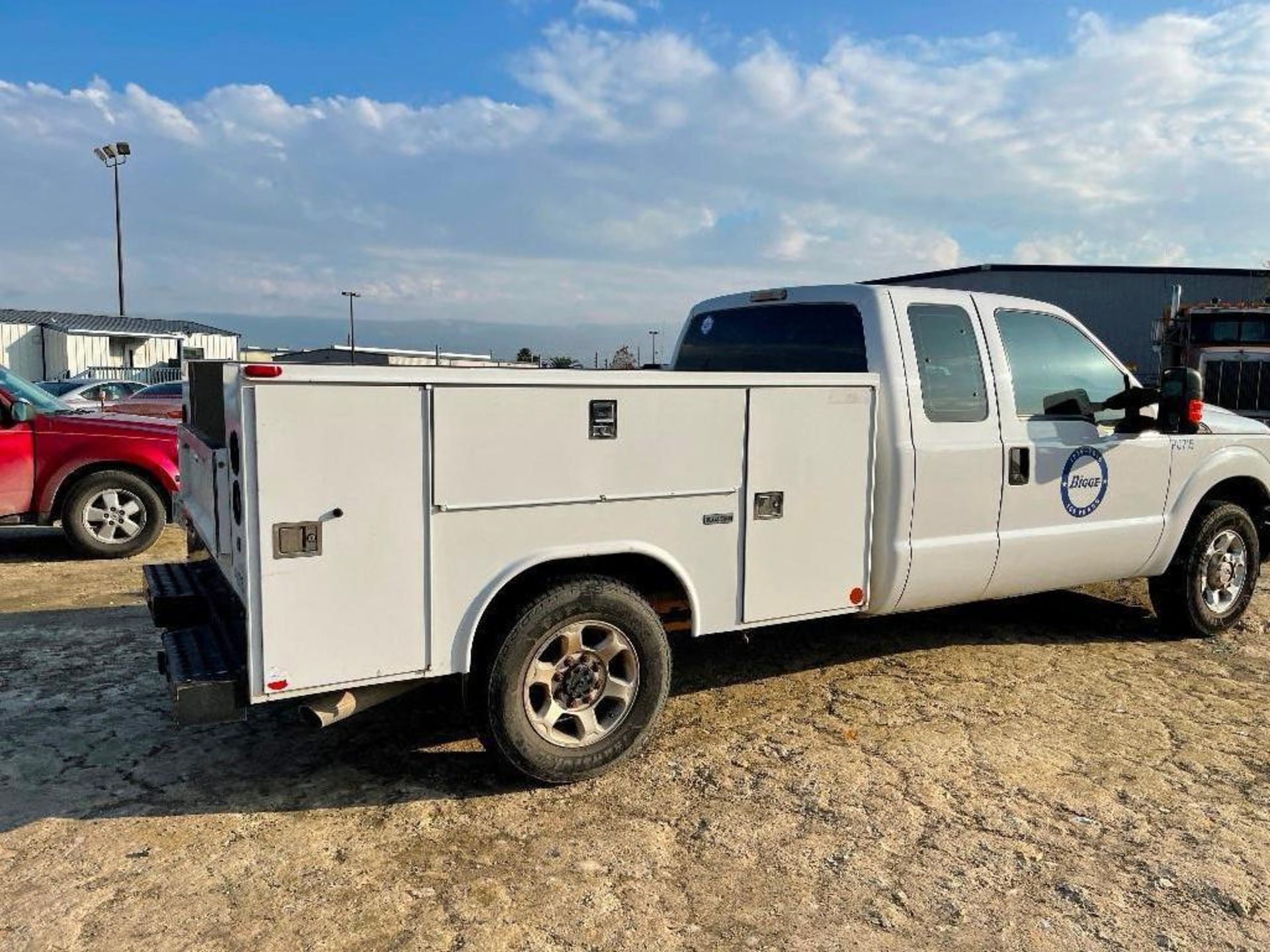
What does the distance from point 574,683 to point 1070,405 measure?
3240 millimetres

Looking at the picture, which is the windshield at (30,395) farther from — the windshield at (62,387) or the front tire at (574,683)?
the windshield at (62,387)

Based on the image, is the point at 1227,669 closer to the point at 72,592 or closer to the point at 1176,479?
the point at 1176,479

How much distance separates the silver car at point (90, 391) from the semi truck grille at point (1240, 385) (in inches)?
704

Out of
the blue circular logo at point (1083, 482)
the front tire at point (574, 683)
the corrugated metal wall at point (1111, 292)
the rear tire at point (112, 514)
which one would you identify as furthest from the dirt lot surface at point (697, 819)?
the corrugated metal wall at point (1111, 292)

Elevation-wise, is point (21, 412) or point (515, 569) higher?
point (21, 412)

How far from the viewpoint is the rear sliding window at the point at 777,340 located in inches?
190

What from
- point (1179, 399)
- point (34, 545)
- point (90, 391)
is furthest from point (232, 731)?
point (90, 391)

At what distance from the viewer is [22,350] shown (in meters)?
42.3

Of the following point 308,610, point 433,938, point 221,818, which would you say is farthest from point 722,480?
point 221,818

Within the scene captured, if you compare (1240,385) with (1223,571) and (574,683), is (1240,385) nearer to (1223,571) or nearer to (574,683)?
(1223,571)

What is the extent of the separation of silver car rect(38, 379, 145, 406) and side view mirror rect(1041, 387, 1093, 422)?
1697 cm

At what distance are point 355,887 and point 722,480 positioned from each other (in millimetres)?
2080

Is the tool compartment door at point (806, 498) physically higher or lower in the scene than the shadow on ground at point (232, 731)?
higher

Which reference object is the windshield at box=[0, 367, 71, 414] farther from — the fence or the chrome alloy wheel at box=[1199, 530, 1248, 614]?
the fence
